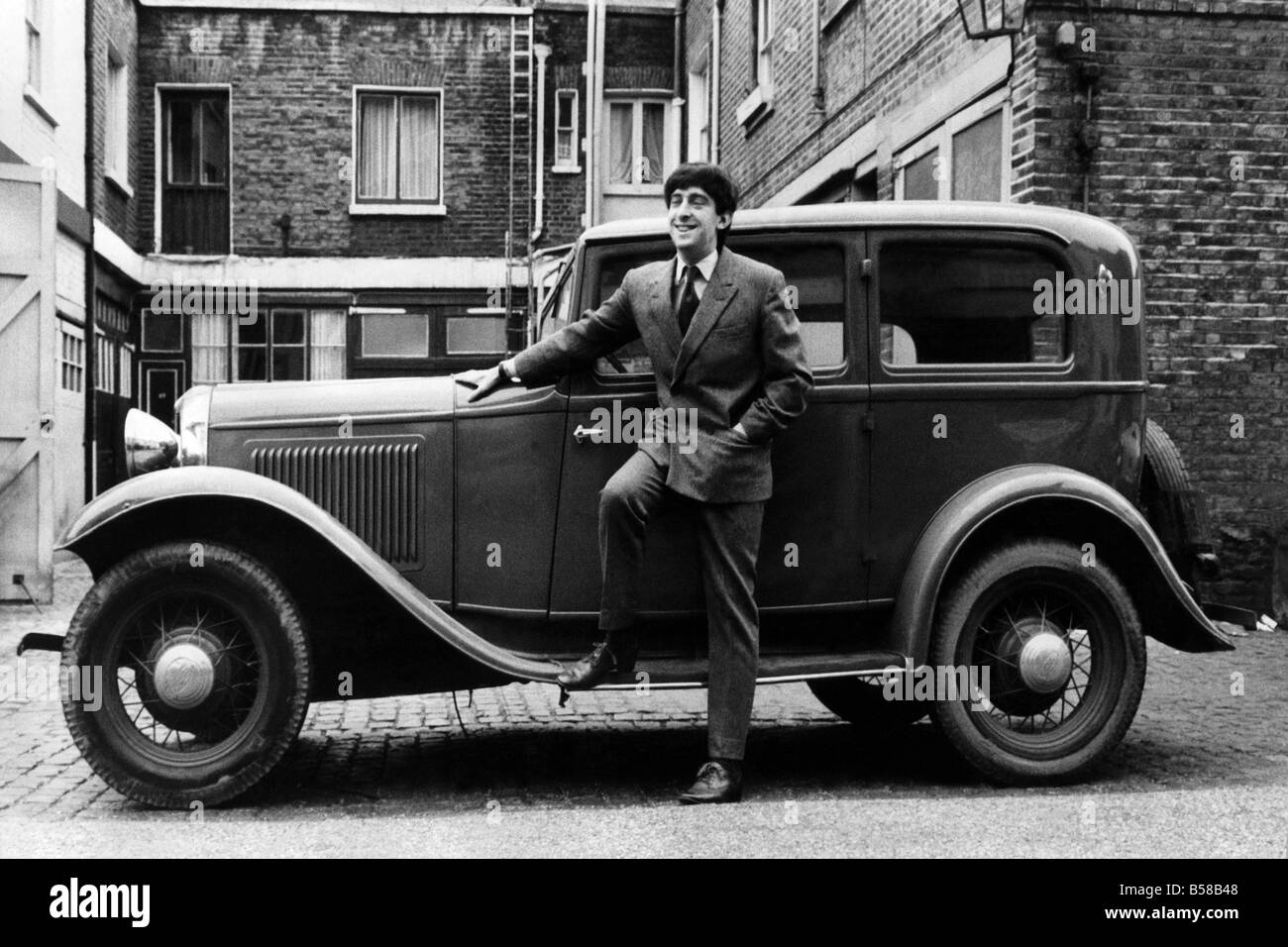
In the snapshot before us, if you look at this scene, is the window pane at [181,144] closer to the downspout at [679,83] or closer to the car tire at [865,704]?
the downspout at [679,83]

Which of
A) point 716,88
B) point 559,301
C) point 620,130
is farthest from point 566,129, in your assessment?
point 559,301

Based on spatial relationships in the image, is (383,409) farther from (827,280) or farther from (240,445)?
(827,280)

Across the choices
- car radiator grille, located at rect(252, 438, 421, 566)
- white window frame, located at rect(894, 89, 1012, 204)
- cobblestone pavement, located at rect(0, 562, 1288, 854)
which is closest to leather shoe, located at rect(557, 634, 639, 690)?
cobblestone pavement, located at rect(0, 562, 1288, 854)

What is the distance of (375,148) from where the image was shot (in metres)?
21.2

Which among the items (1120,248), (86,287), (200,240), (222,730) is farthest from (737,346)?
(200,240)

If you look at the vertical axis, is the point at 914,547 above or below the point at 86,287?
below

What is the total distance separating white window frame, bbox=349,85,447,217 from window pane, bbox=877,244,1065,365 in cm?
1678

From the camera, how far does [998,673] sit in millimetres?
4961

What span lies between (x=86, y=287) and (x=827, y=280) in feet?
44.8

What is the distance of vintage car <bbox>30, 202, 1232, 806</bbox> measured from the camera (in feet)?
15.9

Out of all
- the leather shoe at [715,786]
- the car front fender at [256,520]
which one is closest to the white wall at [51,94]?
the car front fender at [256,520]

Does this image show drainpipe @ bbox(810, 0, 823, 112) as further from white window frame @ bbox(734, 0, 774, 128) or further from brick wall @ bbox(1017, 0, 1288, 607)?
brick wall @ bbox(1017, 0, 1288, 607)

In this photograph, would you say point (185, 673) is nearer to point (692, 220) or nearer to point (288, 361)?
point (692, 220)
